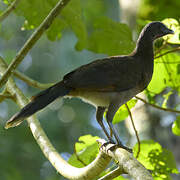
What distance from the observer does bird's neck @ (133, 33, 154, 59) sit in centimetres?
300

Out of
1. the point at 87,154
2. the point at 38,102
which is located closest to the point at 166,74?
the point at 87,154

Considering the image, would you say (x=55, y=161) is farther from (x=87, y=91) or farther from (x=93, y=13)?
(x=93, y=13)

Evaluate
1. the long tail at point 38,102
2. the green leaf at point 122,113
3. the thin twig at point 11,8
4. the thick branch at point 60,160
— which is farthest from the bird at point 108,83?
the thin twig at point 11,8

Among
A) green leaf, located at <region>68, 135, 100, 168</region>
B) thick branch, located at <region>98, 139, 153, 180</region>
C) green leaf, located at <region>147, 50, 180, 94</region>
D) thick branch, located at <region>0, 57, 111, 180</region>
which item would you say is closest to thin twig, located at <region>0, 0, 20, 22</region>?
thick branch, located at <region>0, 57, 111, 180</region>

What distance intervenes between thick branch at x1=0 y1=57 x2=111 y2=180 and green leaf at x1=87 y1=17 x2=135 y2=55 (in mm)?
772

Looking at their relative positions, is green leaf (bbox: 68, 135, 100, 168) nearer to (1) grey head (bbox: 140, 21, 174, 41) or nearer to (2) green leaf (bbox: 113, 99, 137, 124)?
(2) green leaf (bbox: 113, 99, 137, 124)

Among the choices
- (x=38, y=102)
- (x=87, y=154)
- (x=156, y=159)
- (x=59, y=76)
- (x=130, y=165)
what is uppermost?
(x=38, y=102)

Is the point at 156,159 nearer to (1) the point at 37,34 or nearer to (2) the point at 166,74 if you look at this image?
(2) the point at 166,74

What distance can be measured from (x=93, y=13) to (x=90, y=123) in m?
3.38

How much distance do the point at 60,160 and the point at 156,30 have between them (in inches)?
50.6

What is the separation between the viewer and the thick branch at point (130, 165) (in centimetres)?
162

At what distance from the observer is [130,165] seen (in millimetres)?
1769

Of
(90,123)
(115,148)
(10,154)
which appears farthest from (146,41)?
(90,123)

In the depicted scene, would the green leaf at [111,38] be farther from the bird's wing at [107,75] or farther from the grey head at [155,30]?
the bird's wing at [107,75]
